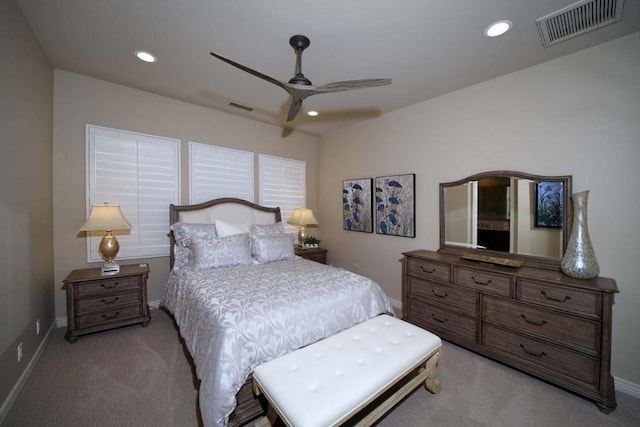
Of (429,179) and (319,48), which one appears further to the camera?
(429,179)

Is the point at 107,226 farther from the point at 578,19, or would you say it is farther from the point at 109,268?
the point at 578,19

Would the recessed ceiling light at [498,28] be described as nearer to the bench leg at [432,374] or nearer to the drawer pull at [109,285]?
the bench leg at [432,374]

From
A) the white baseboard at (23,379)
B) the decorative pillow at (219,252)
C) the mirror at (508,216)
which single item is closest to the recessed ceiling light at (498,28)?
the mirror at (508,216)

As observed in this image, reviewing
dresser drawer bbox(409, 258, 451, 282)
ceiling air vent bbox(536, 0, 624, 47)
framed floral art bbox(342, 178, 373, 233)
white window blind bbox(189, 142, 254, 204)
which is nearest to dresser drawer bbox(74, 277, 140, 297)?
white window blind bbox(189, 142, 254, 204)

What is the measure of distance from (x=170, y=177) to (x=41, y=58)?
1.56 metres

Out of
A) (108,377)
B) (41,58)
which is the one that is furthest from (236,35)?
(108,377)

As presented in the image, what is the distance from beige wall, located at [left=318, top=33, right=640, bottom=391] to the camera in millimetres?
2004

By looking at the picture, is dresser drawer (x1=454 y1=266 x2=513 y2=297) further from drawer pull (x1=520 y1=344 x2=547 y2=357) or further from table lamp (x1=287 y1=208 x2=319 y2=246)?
table lamp (x1=287 y1=208 x2=319 y2=246)

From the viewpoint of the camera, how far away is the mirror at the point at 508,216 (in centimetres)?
232

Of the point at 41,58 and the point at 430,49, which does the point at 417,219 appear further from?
the point at 41,58

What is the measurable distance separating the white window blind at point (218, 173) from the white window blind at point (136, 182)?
0.22 m

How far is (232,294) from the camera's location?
6.59ft

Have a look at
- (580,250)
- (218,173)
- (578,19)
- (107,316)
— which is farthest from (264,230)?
(578,19)

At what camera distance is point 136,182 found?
3.21 meters
